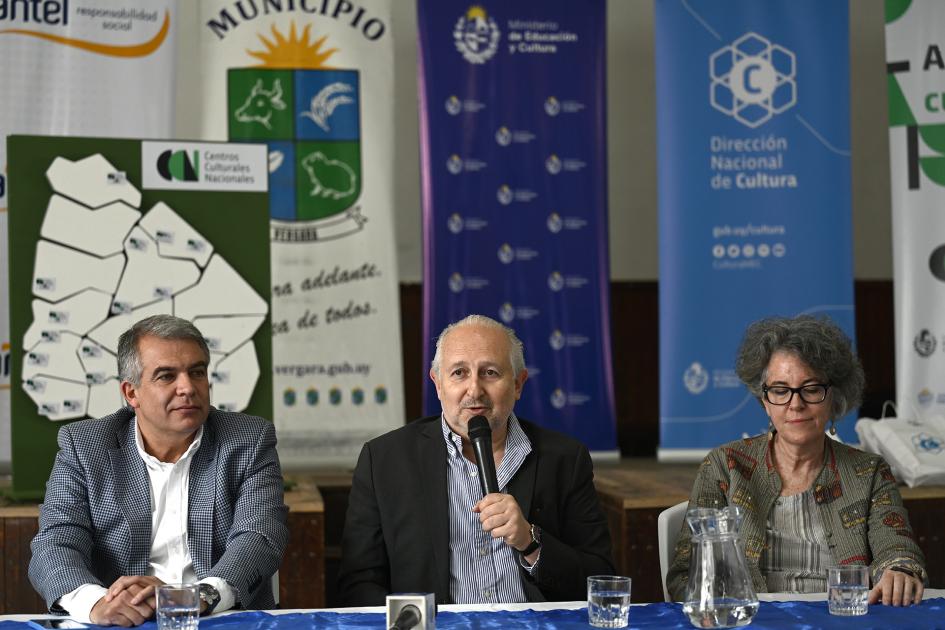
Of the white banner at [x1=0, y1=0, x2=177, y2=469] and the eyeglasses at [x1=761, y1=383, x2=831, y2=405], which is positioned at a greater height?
the white banner at [x1=0, y1=0, x2=177, y2=469]

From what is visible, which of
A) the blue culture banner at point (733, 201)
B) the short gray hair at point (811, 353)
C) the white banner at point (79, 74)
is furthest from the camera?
the blue culture banner at point (733, 201)

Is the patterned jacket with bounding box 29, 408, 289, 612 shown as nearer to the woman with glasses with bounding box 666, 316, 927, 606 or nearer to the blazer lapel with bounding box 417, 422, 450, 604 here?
the blazer lapel with bounding box 417, 422, 450, 604

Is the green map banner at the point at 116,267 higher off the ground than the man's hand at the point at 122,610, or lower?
higher

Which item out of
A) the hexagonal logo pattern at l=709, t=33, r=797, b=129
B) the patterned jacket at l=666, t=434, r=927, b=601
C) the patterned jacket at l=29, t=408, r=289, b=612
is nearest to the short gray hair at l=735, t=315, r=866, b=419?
the patterned jacket at l=666, t=434, r=927, b=601

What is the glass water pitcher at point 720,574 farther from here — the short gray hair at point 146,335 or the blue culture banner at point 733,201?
the blue culture banner at point 733,201

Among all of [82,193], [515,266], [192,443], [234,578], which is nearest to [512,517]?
[234,578]

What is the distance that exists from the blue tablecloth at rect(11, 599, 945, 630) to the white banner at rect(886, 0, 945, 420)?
3370mm

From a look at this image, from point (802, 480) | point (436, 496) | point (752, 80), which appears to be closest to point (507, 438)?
point (436, 496)

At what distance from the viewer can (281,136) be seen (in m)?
5.39

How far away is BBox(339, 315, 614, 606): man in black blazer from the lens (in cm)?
265

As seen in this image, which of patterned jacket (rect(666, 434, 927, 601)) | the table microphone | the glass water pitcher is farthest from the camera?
patterned jacket (rect(666, 434, 927, 601))

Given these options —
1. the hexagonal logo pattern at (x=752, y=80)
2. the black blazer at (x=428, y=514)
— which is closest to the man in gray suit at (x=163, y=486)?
the black blazer at (x=428, y=514)

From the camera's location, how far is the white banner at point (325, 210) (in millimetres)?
5383

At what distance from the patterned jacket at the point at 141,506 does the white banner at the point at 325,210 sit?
101 inches
